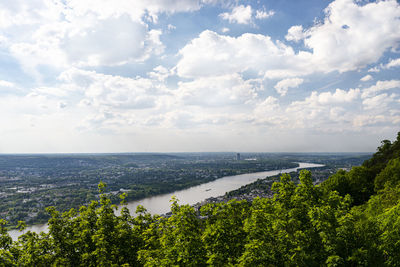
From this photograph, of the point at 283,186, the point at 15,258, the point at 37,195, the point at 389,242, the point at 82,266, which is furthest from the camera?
the point at 37,195

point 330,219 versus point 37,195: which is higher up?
point 330,219

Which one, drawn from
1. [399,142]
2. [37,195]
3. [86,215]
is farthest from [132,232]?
[37,195]

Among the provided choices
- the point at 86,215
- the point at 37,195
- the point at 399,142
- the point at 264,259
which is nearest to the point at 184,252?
the point at 264,259

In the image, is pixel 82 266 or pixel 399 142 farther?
pixel 399 142

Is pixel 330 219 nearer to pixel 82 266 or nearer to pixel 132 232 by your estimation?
pixel 132 232

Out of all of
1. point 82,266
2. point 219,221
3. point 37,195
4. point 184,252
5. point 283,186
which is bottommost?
point 37,195

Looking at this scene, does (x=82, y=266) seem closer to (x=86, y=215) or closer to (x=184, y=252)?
(x=86, y=215)

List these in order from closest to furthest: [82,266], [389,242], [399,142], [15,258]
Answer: [389,242] → [15,258] → [82,266] → [399,142]
